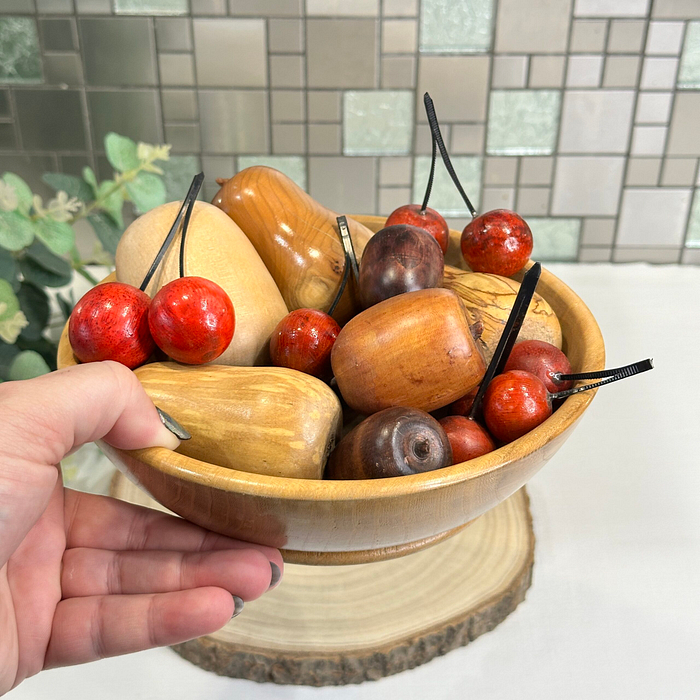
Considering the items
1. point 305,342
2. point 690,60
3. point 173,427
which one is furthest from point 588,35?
point 173,427

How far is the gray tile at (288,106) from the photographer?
1.03 metres

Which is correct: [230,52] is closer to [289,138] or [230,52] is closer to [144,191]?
[289,138]

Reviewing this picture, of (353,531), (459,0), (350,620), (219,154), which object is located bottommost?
(350,620)

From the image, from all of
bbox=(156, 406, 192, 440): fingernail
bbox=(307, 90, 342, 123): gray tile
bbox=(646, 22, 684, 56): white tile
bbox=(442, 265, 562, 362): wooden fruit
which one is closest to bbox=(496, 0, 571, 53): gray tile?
bbox=(646, 22, 684, 56): white tile

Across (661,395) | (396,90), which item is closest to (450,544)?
(661,395)

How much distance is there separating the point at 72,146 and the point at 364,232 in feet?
2.09

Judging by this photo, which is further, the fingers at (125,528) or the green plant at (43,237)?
the green plant at (43,237)

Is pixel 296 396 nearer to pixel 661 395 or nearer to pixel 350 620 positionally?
pixel 350 620

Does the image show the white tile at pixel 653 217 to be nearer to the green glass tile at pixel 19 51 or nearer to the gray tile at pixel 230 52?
the gray tile at pixel 230 52

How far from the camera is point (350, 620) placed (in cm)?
49

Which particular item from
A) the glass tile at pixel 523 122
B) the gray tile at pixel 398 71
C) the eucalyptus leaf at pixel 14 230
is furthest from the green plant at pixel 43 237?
the glass tile at pixel 523 122

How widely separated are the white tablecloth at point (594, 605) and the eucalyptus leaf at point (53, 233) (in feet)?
1.18

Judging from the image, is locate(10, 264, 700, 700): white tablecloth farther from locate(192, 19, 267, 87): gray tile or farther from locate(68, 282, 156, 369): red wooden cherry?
locate(192, 19, 267, 87): gray tile

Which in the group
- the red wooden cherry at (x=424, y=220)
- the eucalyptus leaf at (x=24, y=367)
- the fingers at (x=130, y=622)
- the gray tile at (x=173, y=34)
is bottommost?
the fingers at (x=130, y=622)
